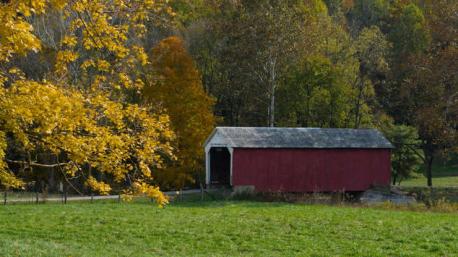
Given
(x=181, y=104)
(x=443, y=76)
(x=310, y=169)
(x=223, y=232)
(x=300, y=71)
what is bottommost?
(x=223, y=232)

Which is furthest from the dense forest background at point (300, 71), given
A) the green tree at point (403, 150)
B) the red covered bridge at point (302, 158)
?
the red covered bridge at point (302, 158)

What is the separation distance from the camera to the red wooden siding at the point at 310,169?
29938 mm

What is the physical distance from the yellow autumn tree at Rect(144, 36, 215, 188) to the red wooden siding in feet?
16.1

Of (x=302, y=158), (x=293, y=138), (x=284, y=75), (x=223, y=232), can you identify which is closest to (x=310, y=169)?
(x=302, y=158)

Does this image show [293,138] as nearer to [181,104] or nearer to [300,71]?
[181,104]

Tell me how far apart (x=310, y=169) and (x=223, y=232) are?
1536cm

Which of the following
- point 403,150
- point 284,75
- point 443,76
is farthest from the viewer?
point 284,75

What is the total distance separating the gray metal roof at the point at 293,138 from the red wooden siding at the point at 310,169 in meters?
0.28

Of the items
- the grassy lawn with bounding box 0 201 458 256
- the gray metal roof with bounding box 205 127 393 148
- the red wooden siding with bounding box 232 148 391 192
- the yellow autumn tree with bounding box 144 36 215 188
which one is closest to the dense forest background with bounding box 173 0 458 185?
the yellow autumn tree with bounding box 144 36 215 188

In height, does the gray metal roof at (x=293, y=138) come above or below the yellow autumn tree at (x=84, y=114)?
below

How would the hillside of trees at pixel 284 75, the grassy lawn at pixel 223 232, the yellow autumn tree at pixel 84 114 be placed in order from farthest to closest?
the hillside of trees at pixel 284 75 < the grassy lawn at pixel 223 232 < the yellow autumn tree at pixel 84 114

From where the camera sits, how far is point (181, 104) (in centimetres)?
3462

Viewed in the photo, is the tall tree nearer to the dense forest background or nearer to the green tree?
the dense forest background

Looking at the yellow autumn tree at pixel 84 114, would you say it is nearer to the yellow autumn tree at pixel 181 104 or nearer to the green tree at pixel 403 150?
the yellow autumn tree at pixel 181 104
